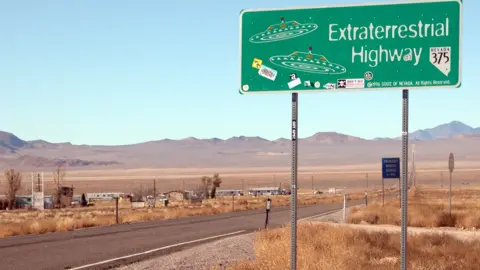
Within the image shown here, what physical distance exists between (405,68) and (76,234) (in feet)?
59.1

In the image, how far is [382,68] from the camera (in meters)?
8.41

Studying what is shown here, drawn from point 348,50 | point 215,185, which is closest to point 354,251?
point 348,50

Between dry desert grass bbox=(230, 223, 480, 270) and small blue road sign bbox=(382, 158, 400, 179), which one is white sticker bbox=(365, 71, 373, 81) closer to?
dry desert grass bbox=(230, 223, 480, 270)

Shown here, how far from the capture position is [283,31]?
8750 millimetres

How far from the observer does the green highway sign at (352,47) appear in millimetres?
8227

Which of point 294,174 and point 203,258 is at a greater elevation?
point 294,174

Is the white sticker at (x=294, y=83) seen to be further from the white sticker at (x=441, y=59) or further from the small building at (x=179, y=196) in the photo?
the small building at (x=179, y=196)

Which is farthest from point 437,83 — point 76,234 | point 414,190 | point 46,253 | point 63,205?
point 63,205

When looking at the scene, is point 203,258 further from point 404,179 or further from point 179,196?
point 179,196

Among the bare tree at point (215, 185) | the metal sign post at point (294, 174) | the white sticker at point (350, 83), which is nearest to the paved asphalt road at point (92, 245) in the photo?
the metal sign post at point (294, 174)

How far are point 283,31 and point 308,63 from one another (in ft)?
1.68

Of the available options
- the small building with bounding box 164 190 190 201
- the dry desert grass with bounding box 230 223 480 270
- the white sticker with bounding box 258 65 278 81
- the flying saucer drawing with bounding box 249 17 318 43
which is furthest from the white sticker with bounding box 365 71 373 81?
the small building with bounding box 164 190 190 201

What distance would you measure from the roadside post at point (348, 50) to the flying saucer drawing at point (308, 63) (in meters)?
0.01

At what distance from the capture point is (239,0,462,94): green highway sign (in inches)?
324
